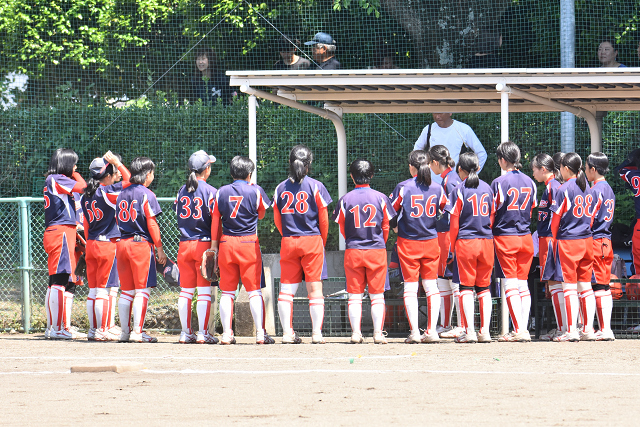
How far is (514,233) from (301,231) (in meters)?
2.02

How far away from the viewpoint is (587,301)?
875 centimetres

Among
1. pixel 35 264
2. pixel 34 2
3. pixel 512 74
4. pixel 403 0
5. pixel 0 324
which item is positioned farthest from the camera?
pixel 34 2

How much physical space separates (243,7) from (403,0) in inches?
104

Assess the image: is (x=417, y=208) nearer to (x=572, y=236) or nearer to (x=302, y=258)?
(x=302, y=258)

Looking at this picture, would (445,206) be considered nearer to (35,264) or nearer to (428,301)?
(428,301)

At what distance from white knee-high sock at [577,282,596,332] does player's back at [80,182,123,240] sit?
181 inches

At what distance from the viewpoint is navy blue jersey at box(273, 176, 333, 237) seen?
8570mm

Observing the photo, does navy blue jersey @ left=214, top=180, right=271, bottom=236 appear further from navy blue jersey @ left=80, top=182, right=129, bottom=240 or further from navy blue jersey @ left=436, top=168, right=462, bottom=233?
navy blue jersey @ left=436, top=168, right=462, bottom=233

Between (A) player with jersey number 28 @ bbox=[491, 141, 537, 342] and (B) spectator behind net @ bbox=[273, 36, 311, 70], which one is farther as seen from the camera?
(B) spectator behind net @ bbox=[273, 36, 311, 70]

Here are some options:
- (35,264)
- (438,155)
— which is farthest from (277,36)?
(438,155)

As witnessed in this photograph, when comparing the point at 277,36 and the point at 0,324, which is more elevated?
the point at 277,36

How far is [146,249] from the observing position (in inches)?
349

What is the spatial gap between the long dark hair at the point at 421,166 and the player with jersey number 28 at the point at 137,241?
8.29 ft

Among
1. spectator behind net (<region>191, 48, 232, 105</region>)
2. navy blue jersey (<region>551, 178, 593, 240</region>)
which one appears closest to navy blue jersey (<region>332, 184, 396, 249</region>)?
navy blue jersey (<region>551, 178, 593, 240</region>)
